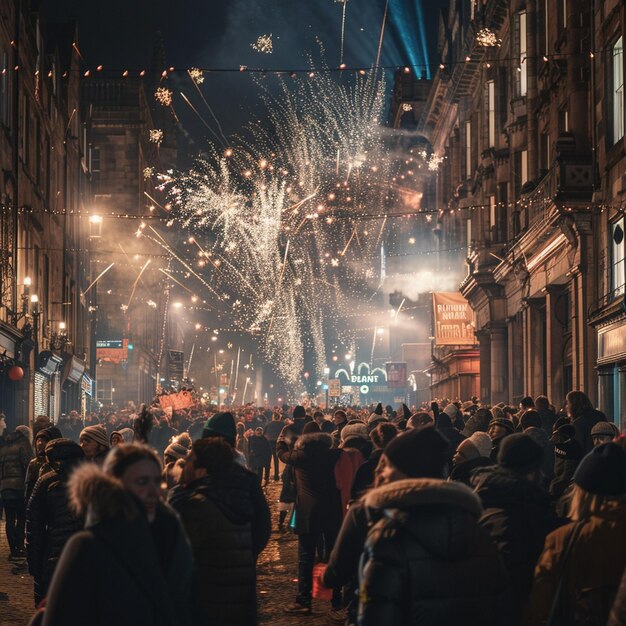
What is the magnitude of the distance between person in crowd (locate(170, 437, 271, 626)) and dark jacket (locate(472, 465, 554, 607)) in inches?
54.2

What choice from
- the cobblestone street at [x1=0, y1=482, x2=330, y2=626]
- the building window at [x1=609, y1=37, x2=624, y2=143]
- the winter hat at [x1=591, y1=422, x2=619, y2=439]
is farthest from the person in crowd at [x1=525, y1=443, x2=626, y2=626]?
A: the building window at [x1=609, y1=37, x2=624, y2=143]

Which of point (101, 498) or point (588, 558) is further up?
point (101, 498)

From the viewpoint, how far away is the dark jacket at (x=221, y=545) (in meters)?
6.46

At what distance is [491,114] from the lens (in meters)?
38.7

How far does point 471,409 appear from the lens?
2631 cm

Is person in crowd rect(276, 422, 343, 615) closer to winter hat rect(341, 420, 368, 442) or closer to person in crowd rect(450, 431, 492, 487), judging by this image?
winter hat rect(341, 420, 368, 442)

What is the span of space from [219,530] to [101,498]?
94.0 inches

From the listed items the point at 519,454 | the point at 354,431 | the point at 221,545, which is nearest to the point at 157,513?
the point at 221,545

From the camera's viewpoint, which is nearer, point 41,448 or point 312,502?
point 312,502

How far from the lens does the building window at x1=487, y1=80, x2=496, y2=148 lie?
37.9 meters

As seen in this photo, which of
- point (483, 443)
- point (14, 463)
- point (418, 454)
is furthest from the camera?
point (14, 463)

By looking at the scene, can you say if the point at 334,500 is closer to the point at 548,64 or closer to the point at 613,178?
the point at 613,178

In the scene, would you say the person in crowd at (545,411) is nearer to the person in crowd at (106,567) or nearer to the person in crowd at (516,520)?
the person in crowd at (516,520)

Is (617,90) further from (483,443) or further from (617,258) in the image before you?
(483,443)
